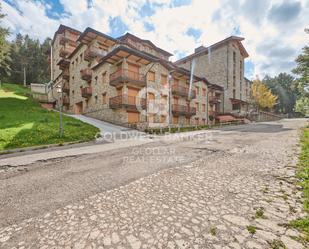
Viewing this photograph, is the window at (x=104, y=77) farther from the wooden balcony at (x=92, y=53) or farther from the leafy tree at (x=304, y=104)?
the leafy tree at (x=304, y=104)

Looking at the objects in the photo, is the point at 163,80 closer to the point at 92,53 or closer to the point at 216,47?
the point at 92,53

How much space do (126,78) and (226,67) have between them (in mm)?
23071

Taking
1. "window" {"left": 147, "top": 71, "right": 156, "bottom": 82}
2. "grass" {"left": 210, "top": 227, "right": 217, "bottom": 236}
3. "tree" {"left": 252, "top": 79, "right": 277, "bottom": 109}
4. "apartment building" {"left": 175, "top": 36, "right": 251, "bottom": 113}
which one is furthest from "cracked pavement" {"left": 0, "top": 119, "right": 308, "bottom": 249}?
"tree" {"left": 252, "top": 79, "right": 277, "bottom": 109}

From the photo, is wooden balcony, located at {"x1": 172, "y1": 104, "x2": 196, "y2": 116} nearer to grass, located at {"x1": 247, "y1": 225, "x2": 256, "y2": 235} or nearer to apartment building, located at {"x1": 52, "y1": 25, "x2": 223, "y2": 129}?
apartment building, located at {"x1": 52, "y1": 25, "x2": 223, "y2": 129}

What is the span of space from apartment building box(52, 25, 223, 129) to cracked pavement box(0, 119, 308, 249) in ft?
44.0

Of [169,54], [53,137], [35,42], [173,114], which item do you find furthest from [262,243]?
[35,42]

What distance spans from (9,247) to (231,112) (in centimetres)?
3749

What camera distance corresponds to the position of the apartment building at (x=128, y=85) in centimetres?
2033

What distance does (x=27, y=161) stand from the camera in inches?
285

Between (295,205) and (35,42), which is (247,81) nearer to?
(295,205)

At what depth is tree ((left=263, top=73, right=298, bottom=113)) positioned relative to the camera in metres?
60.6

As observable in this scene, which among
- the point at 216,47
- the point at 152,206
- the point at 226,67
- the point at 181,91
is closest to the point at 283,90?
the point at 226,67

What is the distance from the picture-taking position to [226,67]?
3394cm

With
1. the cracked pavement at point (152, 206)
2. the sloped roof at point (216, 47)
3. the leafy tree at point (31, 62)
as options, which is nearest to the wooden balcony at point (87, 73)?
the cracked pavement at point (152, 206)
